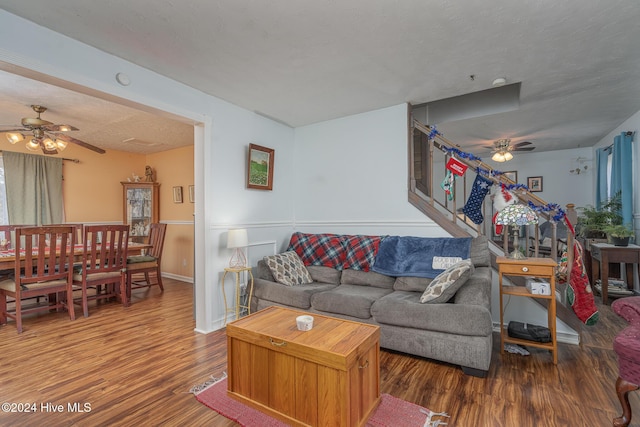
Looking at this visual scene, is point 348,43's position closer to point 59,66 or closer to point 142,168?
point 59,66

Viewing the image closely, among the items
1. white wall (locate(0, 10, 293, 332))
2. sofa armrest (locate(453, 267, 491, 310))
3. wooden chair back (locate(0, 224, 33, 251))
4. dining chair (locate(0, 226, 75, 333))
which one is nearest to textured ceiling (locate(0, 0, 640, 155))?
white wall (locate(0, 10, 293, 332))

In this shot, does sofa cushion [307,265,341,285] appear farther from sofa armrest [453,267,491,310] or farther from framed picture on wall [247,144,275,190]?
sofa armrest [453,267,491,310]

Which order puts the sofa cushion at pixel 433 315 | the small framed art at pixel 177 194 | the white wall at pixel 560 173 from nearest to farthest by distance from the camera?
the sofa cushion at pixel 433 315, the small framed art at pixel 177 194, the white wall at pixel 560 173

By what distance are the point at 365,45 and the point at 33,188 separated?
5606 mm

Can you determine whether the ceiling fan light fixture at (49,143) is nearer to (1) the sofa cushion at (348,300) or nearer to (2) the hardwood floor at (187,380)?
(2) the hardwood floor at (187,380)

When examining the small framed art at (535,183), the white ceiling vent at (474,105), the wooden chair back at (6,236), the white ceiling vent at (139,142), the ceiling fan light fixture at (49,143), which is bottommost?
the wooden chair back at (6,236)

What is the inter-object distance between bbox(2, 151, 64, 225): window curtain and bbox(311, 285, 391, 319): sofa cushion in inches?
193

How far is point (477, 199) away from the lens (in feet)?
10.5

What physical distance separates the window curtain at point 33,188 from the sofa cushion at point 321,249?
4212 millimetres

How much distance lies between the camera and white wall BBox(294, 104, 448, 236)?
11.5ft

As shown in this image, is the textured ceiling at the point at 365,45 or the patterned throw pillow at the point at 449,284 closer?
the textured ceiling at the point at 365,45

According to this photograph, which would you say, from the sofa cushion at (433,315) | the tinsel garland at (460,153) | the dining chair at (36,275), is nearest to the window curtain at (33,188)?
the dining chair at (36,275)

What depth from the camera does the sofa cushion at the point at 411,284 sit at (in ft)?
9.38

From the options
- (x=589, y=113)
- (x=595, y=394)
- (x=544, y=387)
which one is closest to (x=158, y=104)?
(x=544, y=387)
